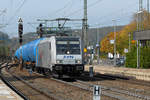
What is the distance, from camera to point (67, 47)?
75.8 ft

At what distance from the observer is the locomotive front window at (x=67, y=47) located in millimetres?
22938

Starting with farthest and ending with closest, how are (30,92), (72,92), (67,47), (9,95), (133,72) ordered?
1. (133,72)
2. (67,47)
3. (30,92)
4. (72,92)
5. (9,95)

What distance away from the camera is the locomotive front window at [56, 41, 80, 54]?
75.3 feet

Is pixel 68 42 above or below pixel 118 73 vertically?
above

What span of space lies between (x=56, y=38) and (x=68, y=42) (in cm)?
89

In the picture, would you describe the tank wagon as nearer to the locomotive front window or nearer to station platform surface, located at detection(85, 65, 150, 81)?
the locomotive front window

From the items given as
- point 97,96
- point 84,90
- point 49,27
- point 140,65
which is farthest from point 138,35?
point 97,96

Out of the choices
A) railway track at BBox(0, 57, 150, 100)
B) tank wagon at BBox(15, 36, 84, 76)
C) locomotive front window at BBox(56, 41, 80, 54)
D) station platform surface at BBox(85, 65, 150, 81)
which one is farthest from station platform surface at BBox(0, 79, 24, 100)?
station platform surface at BBox(85, 65, 150, 81)

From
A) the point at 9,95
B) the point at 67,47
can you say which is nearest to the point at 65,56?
the point at 67,47

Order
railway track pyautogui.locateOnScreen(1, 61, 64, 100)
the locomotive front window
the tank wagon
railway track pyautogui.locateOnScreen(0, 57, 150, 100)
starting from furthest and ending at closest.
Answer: the locomotive front window
the tank wagon
railway track pyautogui.locateOnScreen(1, 61, 64, 100)
railway track pyautogui.locateOnScreen(0, 57, 150, 100)

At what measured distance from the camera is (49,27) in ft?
143

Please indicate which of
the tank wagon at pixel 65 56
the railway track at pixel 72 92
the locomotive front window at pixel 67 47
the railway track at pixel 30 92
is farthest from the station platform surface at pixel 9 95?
the locomotive front window at pixel 67 47

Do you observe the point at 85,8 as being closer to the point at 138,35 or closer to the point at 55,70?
the point at 138,35

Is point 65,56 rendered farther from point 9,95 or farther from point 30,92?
point 9,95
